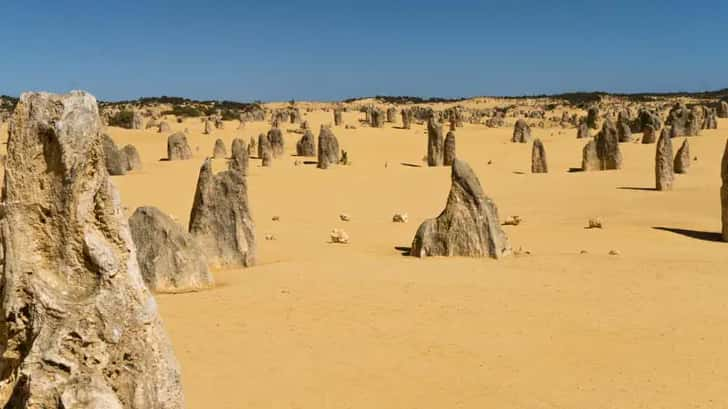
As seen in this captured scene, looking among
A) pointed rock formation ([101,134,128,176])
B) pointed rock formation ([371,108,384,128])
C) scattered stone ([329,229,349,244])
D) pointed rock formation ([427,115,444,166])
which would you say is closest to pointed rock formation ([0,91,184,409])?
scattered stone ([329,229,349,244])

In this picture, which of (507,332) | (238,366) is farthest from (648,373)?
(238,366)

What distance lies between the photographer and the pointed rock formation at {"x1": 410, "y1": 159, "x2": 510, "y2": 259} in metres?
12.2

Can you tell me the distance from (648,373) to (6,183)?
5.65 m

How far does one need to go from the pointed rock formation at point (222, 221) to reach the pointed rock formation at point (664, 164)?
15029 millimetres

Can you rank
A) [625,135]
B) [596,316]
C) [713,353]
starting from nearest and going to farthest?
[713,353] → [596,316] → [625,135]

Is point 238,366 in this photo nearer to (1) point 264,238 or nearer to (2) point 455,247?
(2) point 455,247

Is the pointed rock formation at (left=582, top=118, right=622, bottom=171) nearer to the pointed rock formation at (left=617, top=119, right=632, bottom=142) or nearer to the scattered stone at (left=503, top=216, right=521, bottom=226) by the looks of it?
the pointed rock formation at (left=617, top=119, right=632, bottom=142)

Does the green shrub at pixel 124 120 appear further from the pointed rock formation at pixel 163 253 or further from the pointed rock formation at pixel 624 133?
the pointed rock formation at pixel 163 253

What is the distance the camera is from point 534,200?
2227cm

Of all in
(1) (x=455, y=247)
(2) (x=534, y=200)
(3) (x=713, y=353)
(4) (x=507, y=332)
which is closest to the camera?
(3) (x=713, y=353)

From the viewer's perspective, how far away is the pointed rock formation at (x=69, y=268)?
409cm

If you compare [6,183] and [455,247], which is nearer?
[6,183]

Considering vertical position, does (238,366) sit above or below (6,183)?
below

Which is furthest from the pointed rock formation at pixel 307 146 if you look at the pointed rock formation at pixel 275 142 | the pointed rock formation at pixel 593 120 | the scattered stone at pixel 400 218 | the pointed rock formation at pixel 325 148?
the pointed rock formation at pixel 593 120
